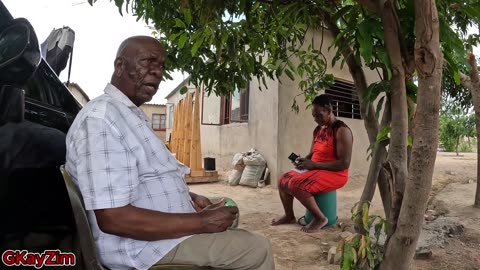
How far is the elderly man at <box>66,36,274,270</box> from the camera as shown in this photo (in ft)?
3.25

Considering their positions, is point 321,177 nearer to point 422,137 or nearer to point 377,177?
point 377,177

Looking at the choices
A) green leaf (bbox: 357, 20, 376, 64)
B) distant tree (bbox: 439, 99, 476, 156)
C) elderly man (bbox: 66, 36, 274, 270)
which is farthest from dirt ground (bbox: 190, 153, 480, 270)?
distant tree (bbox: 439, 99, 476, 156)

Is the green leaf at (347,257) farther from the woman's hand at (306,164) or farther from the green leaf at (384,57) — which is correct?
the woman's hand at (306,164)

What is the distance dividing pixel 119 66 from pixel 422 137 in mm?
1177

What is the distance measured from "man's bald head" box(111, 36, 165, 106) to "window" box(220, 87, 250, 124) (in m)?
5.53

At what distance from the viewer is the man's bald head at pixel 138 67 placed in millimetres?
1254

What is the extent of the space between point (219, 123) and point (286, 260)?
5820 millimetres

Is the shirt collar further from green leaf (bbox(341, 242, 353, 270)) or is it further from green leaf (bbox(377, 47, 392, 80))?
green leaf (bbox(341, 242, 353, 270))

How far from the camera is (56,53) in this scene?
6.75 ft

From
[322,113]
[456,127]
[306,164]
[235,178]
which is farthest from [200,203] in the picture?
[456,127]

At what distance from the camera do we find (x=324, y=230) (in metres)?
3.36

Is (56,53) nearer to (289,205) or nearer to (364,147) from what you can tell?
(289,205)

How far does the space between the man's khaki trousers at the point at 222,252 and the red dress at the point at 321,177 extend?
221 centimetres

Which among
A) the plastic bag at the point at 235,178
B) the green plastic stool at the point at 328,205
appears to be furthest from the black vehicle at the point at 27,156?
the plastic bag at the point at 235,178
